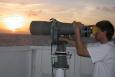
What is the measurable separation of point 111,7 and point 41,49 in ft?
6.77

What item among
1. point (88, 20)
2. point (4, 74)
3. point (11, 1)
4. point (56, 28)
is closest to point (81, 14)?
point (88, 20)

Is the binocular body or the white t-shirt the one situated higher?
the binocular body

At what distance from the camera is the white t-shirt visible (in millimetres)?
2266

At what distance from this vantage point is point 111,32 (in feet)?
7.52

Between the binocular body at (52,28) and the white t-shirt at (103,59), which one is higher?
the binocular body at (52,28)

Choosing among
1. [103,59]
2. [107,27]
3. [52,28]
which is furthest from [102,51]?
[52,28]

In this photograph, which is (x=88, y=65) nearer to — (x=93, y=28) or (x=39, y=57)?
(x=39, y=57)

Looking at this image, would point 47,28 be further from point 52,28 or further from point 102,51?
point 102,51

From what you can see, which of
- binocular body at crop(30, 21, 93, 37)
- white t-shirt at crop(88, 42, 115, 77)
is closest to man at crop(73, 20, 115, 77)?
white t-shirt at crop(88, 42, 115, 77)

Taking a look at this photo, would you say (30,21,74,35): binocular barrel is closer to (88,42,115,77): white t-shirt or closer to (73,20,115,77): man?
(73,20,115,77): man

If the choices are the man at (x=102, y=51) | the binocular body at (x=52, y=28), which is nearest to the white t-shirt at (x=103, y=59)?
the man at (x=102, y=51)

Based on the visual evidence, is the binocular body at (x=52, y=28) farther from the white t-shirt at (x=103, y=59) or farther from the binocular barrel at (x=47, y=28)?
the white t-shirt at (x=103, y=59)

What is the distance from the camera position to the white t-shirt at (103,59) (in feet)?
7.43

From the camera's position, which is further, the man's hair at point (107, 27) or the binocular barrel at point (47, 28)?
the binocular barrel at point (47, 28)
